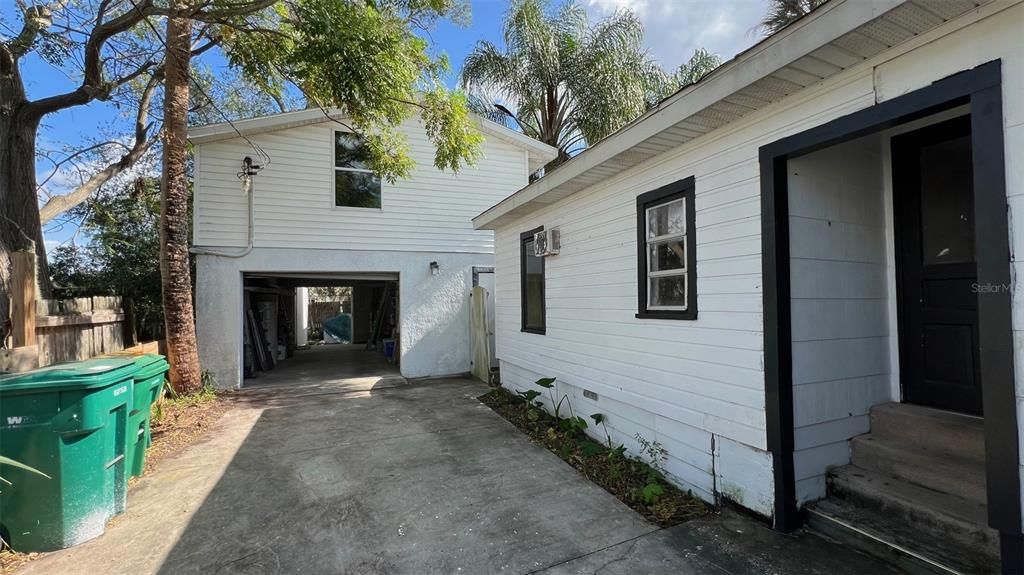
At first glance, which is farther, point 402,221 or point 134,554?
point 402,221

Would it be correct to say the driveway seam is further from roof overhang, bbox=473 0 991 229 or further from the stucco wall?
the stucco wall

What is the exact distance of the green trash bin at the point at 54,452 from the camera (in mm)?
2631

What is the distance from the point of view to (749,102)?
110 inches

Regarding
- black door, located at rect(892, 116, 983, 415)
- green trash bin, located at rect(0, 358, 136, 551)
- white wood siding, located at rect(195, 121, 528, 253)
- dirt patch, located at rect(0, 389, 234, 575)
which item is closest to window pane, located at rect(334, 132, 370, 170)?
white wood siding, located at rect(195, 121, 528, 253)

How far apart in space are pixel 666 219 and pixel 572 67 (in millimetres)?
9130

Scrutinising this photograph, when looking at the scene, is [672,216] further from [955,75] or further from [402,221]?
[402,221]

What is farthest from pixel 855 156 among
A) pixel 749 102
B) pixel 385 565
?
pixel 385 565

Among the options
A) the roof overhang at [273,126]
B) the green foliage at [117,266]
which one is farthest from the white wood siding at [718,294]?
the green foliage at [117,266]

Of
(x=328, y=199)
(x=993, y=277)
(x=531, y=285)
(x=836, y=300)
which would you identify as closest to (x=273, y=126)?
(x=328, y=199)

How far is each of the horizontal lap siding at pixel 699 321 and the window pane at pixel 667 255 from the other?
20 cm

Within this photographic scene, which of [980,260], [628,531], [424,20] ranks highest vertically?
[424,20]

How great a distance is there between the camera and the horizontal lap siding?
2.88 metres

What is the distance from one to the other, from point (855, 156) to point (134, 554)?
5.46 metres

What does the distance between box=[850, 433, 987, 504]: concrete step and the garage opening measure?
23.1ft
